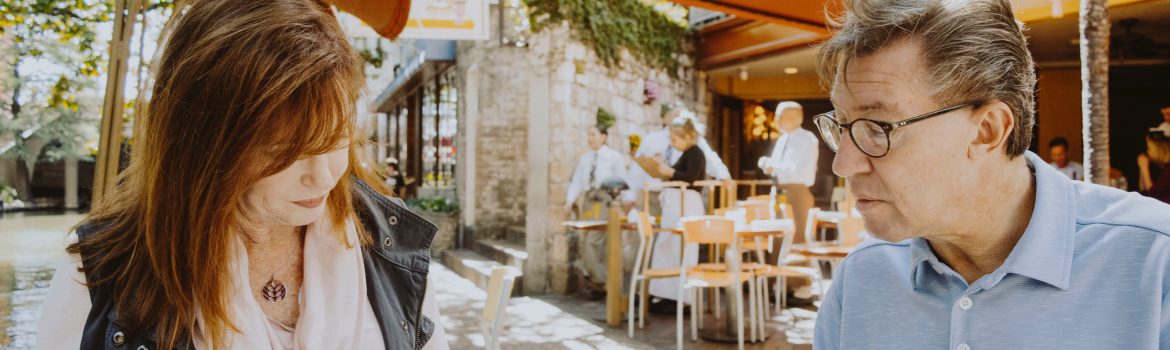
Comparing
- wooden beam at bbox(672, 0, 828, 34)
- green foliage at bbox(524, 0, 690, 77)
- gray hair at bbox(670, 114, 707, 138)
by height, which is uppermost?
green foliage at bbox(524, 0, 690, 77)

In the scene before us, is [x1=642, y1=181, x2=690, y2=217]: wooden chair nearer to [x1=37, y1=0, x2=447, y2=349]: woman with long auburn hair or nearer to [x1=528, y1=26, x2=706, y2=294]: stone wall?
[x1=528, y1=26, x2=706, y2=294]: stone wall

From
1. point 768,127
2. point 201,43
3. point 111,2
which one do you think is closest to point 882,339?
point 201,43

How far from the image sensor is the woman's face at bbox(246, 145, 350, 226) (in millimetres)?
1060

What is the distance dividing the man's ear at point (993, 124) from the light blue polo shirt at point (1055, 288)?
0.08 m

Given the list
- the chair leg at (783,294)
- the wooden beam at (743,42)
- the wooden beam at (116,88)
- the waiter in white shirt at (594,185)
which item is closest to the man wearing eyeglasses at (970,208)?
the wooden beam at (116,88)

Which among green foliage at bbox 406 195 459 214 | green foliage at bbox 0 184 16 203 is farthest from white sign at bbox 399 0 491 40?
green foliage at bbox 0 184 16 203

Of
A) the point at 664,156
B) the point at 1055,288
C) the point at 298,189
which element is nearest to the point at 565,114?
the point at 664,156

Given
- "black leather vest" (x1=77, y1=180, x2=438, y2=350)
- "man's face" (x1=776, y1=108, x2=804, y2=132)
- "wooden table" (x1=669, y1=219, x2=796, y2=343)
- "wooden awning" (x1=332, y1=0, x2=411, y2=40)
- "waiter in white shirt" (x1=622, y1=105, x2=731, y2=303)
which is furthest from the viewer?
"man's face" (x1=776, y1=108, x2=804, y2=132)

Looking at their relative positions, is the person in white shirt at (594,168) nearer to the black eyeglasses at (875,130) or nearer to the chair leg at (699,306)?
the chair leg at (699,306)

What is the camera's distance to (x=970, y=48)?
1.09 m

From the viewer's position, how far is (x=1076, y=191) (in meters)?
1.10

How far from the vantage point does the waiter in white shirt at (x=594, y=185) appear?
7.46 meters

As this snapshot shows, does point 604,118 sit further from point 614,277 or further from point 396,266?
point 396,266

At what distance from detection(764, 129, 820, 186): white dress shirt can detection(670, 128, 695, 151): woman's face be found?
3.43ft
